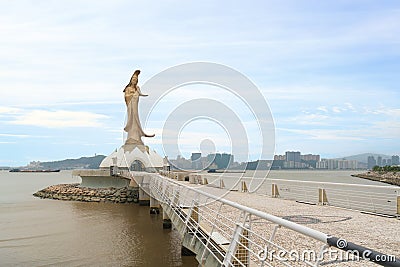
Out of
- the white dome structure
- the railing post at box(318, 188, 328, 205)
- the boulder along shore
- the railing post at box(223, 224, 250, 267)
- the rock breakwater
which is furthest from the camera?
the boulder along shore

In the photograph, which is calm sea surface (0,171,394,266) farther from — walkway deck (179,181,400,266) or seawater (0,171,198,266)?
walkway deck (179,181,400,266)

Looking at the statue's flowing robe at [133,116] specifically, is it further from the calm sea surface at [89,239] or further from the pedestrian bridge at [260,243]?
the pedestrian bridge at [260,243]

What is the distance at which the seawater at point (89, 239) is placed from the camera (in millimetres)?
12566

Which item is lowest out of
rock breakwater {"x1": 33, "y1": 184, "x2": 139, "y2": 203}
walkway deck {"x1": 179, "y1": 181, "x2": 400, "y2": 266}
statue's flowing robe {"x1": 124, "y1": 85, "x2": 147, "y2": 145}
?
rock breakwater {"x1": 33, "y1": 184, "x2": 139, "y2": 203}

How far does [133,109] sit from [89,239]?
68.3ft

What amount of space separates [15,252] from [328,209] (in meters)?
10.1

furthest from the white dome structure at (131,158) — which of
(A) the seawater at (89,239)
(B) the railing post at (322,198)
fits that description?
(B) the railing post at (322,198)

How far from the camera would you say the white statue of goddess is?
35.7 meters

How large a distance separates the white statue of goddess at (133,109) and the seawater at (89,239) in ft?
35.9

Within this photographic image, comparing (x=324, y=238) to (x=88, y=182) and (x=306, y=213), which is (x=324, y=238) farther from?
(x=88, y=182)

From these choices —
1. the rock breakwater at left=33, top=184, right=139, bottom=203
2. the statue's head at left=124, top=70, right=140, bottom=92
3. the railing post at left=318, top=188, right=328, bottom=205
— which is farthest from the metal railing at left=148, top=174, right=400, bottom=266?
the statue's head at left=124, top=70, right=140, bottom=92

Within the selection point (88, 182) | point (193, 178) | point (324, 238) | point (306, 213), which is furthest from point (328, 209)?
point (88, 182)

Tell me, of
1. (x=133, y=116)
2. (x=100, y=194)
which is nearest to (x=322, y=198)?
(x=100, y=194)

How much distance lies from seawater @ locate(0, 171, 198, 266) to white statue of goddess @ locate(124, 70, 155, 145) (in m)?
10.9
